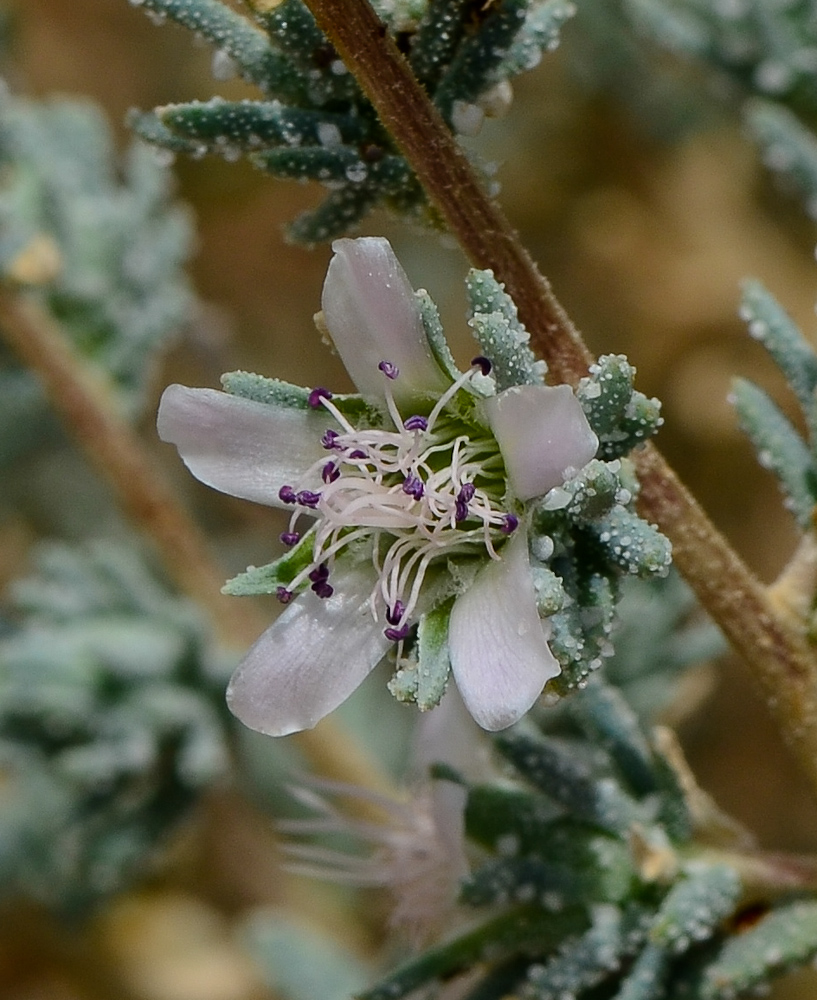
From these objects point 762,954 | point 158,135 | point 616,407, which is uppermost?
point 158,135

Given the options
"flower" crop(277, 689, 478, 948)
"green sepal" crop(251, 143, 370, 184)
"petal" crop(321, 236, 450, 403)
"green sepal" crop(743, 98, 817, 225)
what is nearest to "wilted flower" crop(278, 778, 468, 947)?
"flower" crop(277, 689, 478, 948)

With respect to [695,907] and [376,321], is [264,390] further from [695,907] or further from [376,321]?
[695,907]

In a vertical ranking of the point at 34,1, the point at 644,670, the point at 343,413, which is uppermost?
the point at 34,1

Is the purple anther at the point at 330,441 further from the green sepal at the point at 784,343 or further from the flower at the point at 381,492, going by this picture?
the green sepal at the point at 784,343

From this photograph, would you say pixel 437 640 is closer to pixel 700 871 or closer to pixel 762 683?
pixel 762 683

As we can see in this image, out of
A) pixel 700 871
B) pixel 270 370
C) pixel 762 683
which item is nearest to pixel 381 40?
pixel 762 683

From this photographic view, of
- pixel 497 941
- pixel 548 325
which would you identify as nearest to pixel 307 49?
pixel 548 325
